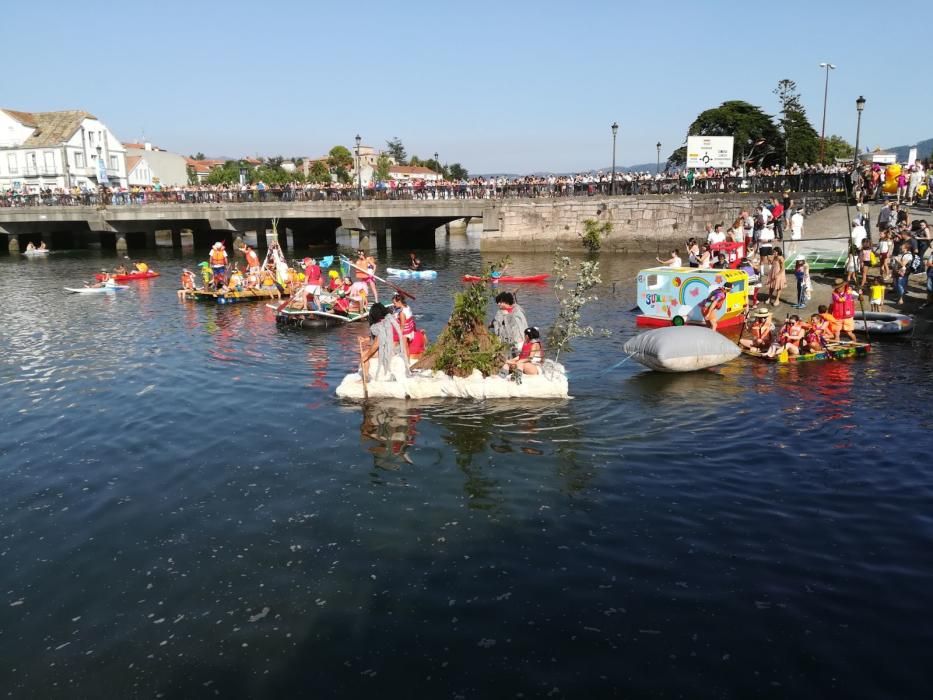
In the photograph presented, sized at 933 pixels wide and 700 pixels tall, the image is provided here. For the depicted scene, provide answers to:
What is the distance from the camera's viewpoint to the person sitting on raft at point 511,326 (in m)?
14.1

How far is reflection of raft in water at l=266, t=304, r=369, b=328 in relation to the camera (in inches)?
858

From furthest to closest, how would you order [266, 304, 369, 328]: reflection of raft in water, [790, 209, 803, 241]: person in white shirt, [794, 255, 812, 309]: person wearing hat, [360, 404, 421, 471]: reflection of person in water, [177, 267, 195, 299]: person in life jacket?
[177, 267, 195, 299]: person in life jacket → [790, 209, 803, 241]: person in white shirt → [266, 304, 369, 328]: reflection of raft in water → [794, 255, 812, 309]: person wearing hat → [360, 404, 421, 471]: reflection of person in water

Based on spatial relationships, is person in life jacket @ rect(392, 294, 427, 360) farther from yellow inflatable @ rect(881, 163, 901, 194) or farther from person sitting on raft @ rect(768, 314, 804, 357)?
yellow inflatable @ rect(881, 163, 901, 194)

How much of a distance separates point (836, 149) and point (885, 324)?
93.9m

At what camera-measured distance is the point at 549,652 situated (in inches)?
269

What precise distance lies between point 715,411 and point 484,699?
8523 mm

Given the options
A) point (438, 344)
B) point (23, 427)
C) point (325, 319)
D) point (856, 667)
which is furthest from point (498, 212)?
point (856, 667)

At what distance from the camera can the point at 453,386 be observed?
13820 millimetres

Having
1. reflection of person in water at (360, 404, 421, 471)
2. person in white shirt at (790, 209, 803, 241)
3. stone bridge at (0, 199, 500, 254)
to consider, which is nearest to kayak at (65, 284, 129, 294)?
stone bridge at (0, 199, 500, 254)

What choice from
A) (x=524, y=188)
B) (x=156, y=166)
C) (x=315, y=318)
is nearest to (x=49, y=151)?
(x=156, y=166)

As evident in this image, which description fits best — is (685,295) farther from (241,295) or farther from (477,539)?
(241,295)

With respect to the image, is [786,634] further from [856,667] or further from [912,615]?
[912,615]

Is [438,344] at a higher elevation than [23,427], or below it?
higher

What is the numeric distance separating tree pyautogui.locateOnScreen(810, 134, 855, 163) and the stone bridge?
2485 inches
